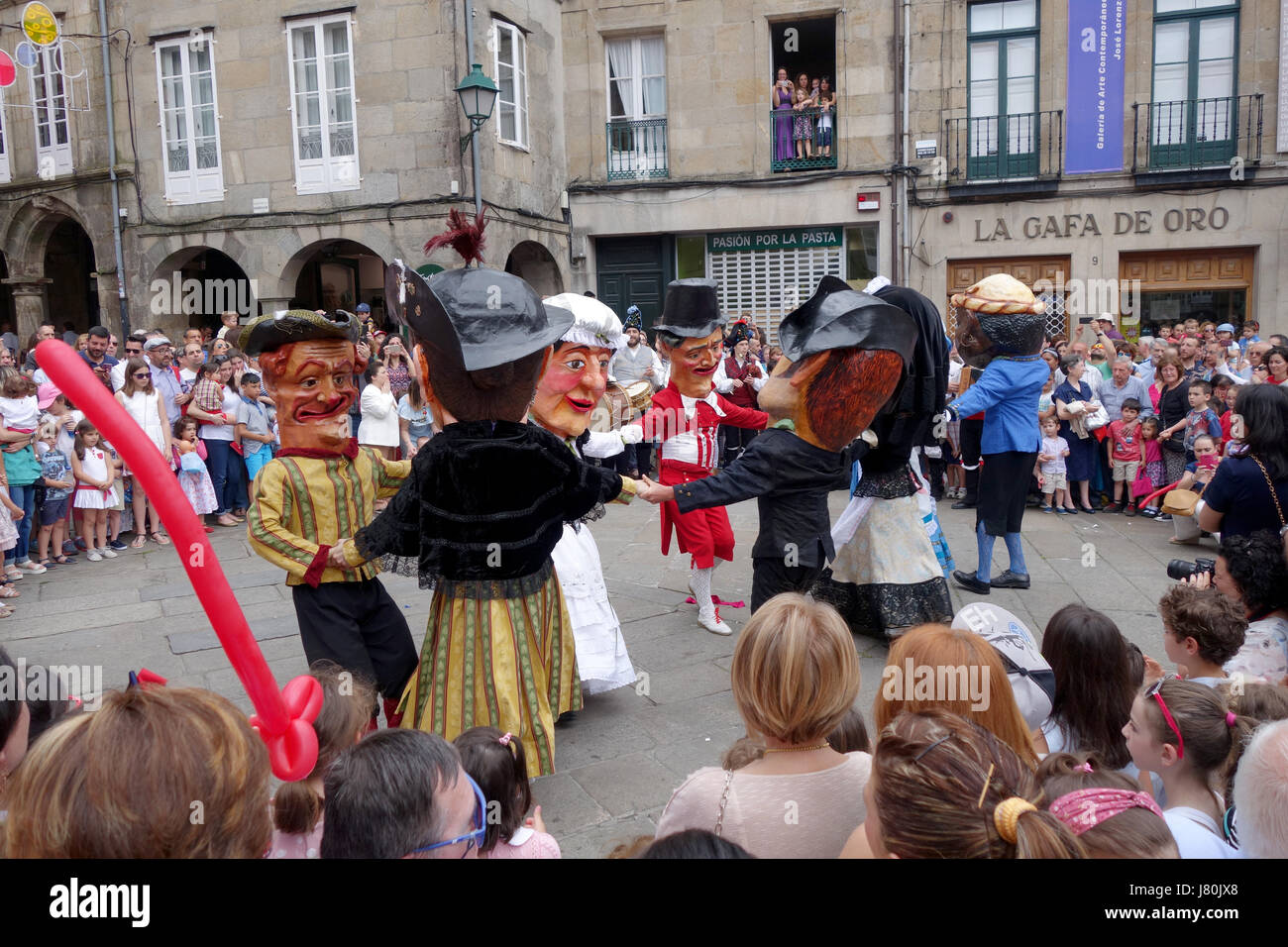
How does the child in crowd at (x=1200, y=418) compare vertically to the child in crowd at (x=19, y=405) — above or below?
below

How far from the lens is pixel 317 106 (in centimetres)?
1360

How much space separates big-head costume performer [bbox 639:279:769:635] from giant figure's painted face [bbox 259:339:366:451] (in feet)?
7.07

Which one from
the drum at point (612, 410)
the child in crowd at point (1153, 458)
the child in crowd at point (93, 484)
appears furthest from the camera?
the child in crowd at point (1153, 458)

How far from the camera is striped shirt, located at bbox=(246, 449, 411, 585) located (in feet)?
11.5

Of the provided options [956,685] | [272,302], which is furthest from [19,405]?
[272,302]

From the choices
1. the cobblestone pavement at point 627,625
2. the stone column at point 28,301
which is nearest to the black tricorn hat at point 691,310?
the cobblestone pavement at point 627,625

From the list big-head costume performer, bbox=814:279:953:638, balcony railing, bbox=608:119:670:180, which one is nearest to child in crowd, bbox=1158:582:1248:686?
big-head costume performer, bbox=814:279:953:638

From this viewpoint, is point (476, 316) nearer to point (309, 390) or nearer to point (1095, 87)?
point (309, 390)

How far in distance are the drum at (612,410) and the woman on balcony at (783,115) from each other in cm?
1096

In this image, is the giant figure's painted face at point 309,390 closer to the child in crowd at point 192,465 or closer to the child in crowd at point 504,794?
the child in crowd at point 504,794

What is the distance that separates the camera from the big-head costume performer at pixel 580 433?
428 cm

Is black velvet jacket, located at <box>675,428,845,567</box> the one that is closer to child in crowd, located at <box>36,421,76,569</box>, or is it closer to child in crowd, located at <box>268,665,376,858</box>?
child in crowd, located at <box>268,665,376,858</box>

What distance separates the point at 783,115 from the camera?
15320 mm

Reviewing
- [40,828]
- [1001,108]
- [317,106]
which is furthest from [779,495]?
[1001,108]
